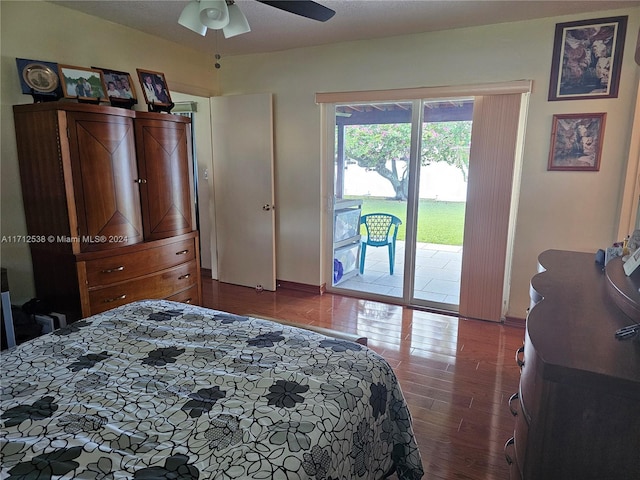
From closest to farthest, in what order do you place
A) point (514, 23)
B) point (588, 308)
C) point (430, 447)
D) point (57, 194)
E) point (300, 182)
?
point (588, 308), point (430, 447), point (57, 194), point (514, 23), point (300, 182)

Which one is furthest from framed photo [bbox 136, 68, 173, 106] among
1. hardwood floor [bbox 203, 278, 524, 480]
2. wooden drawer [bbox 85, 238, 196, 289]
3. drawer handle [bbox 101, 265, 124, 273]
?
hardwood floor [bbox 203, 278, 524, 480]

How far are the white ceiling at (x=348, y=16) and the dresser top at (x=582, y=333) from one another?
6.57ft

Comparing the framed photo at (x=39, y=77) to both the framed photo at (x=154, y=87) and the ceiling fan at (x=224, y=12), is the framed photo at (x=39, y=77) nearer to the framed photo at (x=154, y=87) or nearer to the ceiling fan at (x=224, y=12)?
the framed photo at (x=154, y=87)

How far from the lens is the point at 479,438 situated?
2004mm

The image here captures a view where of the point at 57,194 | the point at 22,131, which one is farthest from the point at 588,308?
the point at 22,131

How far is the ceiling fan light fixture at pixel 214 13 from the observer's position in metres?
1.81

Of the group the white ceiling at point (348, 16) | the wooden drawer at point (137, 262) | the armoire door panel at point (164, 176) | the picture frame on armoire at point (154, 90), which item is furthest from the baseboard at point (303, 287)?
the white ceiling at point (348, 16)

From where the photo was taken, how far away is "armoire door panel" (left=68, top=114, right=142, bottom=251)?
2561mm

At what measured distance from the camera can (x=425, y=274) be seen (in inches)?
157

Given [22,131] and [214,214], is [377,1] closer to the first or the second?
[22,131]

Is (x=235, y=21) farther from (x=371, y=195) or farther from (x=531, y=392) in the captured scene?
(x=371, y=195)

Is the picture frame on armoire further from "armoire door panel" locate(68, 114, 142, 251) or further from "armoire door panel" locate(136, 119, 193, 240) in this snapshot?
"armoire door panel" locate(68, 114, 142, 251)

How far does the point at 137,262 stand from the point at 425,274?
8.63 ft

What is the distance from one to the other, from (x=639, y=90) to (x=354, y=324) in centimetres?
262
